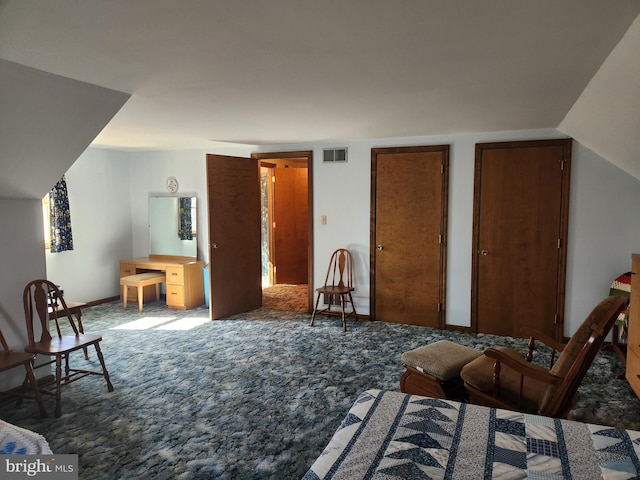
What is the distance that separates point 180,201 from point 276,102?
3.50 metres

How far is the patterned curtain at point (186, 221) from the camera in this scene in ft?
20.3

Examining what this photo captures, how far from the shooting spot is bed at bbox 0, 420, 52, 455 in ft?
4.93

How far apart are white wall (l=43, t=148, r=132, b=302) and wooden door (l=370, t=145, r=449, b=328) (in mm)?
3785

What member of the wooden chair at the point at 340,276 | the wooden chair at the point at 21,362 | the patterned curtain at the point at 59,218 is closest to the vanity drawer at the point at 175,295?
the patterned curtain at the point at 59,218

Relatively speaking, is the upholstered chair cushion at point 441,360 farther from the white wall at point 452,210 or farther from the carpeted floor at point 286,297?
the carpeted floor at point 286,297

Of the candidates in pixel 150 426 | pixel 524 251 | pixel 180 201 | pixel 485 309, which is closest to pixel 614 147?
pixel 524 251

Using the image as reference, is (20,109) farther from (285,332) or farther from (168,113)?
(285,332)

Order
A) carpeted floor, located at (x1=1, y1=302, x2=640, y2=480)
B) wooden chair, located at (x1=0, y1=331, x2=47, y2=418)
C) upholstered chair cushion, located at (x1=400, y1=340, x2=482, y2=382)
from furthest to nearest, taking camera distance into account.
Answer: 1. wooden chair, located at (x1=0, y1=331, x2=47, y2=418)
2. upholstered chair cushion, located at (x1=400, y1=340, x2=482, y2=382)
3. carpeted floor, located at (x1=1, y1=302, x2=640, y2=480)

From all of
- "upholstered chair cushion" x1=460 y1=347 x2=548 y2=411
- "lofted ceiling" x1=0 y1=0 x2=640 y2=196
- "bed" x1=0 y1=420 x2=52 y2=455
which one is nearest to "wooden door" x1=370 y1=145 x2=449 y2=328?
"lofted ceiling" x1=0 y1=0 x2=640 y2=196

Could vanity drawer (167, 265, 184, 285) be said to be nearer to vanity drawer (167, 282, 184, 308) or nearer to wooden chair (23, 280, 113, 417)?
vanity drawer (167, 282, 184, 308)

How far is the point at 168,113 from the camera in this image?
11.9 ft

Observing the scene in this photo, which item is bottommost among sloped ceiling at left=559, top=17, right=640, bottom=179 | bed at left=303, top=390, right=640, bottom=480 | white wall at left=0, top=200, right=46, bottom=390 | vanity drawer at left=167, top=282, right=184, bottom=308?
vanity drawer at left=167, top=282, right=184, bottom=308

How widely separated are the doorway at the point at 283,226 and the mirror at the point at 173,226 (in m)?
1.36

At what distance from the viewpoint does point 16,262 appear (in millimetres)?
3297
